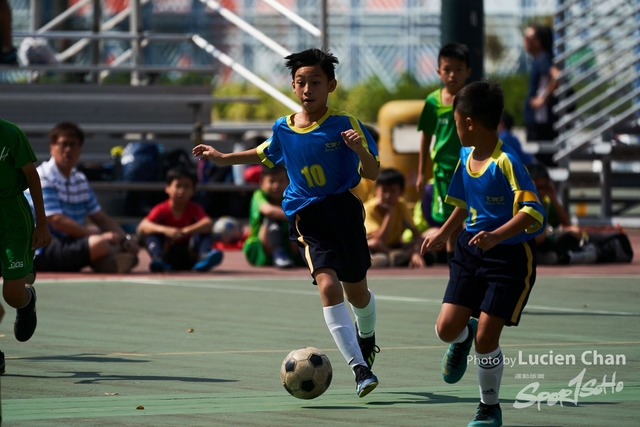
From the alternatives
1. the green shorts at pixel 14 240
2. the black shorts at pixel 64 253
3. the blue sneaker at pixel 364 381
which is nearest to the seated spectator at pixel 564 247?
the black shorts at pixel 64 253

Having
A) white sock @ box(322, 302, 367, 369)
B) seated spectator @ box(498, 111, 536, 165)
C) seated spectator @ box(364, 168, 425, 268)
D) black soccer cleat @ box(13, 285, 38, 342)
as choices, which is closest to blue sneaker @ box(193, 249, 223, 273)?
seated spectator @ box(364, 168, 425, 268)

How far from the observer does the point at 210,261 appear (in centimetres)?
1317

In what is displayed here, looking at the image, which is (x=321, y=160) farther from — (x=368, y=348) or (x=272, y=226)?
(x=272, y=226)

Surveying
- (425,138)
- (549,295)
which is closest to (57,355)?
(425,138)

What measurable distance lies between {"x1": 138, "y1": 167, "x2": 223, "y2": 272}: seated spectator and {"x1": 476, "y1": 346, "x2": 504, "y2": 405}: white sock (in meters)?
7.64

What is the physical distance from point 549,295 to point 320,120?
487 centimetres

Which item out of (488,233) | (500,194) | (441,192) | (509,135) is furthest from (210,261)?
(488,233)

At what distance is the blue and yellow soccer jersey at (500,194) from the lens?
5891 millimetres

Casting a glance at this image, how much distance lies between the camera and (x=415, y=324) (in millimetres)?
9133

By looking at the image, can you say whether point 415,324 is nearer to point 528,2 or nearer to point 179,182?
point 179,182

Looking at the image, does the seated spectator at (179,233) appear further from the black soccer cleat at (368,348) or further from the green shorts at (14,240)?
the black soccer cleat at (368,348)

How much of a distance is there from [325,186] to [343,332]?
0.86 metres

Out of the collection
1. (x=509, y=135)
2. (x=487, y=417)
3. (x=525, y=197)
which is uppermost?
(x=509, y=135)

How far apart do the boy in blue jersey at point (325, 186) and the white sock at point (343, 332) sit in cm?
9
